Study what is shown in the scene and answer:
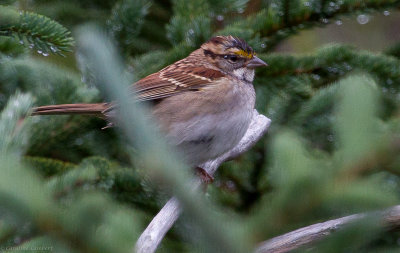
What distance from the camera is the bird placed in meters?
2.40

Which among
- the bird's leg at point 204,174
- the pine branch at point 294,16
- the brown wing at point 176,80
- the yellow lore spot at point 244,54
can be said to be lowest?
the bird's leg at point 204,174

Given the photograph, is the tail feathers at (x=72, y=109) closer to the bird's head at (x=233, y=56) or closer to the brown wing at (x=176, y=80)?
the brown wing at (x=176, y=80)

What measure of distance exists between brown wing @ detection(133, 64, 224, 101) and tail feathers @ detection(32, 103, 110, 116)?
0.88 feet

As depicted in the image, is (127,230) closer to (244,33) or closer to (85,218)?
(85,218)

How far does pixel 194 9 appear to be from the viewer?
2541 mm

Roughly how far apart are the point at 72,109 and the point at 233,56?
0.92 m

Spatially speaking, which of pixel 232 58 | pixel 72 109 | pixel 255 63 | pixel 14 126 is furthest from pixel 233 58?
pixel 14 126

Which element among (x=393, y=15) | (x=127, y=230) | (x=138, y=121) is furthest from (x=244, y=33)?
(x=393, y=15)

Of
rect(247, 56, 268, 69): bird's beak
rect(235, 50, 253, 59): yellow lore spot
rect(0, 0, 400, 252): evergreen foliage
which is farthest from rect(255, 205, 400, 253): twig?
rect(235, 50, 253, 59): yellow lore spot

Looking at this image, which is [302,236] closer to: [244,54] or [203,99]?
[203,99]

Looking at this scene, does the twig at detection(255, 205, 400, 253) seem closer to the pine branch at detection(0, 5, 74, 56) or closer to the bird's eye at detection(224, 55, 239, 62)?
the pine branch at detection(0, 5, 74, 56)

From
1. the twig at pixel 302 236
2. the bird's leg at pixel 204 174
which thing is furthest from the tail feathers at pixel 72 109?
the twig at pixel 302 236

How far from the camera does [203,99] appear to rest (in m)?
2.60

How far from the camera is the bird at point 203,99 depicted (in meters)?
2.40
